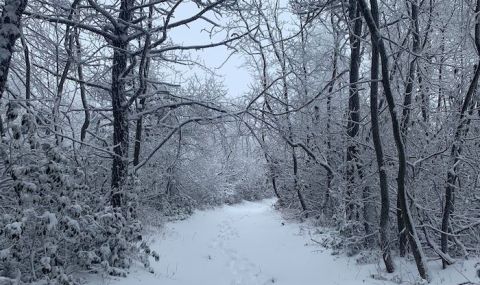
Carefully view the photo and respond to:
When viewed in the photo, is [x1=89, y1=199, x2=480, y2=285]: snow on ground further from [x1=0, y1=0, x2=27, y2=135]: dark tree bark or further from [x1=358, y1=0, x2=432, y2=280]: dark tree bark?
[x1=0, y1=0, x2=27, y2=135]: dark tree bark

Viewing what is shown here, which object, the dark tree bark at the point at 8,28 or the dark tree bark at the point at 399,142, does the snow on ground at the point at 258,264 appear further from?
the dark tree bark at the point at 8,28

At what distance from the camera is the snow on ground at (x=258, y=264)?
601 cm

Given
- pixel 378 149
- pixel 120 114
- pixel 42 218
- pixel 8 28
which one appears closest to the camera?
pixel 8 28

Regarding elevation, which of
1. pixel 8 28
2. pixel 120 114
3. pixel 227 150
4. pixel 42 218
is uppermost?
pixel 8 28

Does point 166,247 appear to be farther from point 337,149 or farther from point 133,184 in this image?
point 337,149

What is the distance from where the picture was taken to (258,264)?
867 centimetres

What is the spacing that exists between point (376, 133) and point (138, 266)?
4417 mm

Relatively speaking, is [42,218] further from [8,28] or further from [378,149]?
[378,149]

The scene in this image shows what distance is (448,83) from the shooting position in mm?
7336

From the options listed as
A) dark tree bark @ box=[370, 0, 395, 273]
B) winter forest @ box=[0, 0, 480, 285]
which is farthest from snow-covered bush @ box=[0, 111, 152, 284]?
Answer: dark tree bark @ box=[370, 0, 395, 273]

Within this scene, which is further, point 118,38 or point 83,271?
point 118,38

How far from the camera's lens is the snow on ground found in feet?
19.7

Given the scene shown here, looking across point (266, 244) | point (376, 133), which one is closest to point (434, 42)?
point (376, 133)

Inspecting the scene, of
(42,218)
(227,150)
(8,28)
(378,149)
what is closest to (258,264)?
(227,150)
